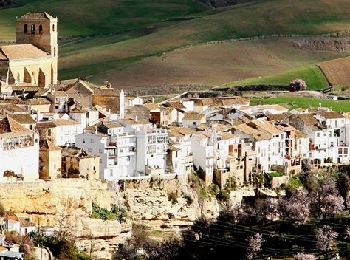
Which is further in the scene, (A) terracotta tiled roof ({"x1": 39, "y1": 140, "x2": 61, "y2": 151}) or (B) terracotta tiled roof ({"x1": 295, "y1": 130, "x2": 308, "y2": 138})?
(B) terracotta tiled roof ({"x1": 295, "y1": 130, "x2": 308, "y2": 138})

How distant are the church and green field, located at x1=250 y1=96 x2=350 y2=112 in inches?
509

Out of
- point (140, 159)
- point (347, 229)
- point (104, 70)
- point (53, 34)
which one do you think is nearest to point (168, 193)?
point (140, 159)

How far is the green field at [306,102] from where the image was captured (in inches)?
4405

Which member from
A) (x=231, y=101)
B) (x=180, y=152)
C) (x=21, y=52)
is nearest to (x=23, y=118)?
(x=180, y=152)

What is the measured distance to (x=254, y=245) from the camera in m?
80.2

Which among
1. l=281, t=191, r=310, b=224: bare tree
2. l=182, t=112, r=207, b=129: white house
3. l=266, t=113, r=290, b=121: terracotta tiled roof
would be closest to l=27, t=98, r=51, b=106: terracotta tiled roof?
l=182, t=112, r=207, b=129: white house

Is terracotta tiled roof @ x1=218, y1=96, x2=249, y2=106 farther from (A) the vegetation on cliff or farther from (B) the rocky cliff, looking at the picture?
(B) the rocky cliff

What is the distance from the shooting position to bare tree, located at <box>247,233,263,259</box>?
7952 centimetres

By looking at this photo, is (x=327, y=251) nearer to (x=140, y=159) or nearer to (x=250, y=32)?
(x=140, y=159)

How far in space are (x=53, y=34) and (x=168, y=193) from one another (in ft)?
92.2

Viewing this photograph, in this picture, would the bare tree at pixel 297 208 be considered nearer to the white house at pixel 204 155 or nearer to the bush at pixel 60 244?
the white house at pixel 204 155

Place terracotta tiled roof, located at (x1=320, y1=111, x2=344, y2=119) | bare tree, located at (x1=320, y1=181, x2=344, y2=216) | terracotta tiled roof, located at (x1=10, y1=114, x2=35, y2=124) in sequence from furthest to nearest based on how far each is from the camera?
terracotta tiled roof, located at (x1=320, y1=111, x2=344, y2=119) < bare tree, located at (x1=320, y1=181, x2=344, y2=216) < terracotta tiled roof, located at (x1=10, y1=114, x2=35, y2=124)

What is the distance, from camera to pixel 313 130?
9675 centimetres

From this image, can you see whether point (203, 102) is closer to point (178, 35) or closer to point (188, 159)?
point (188, 159)
